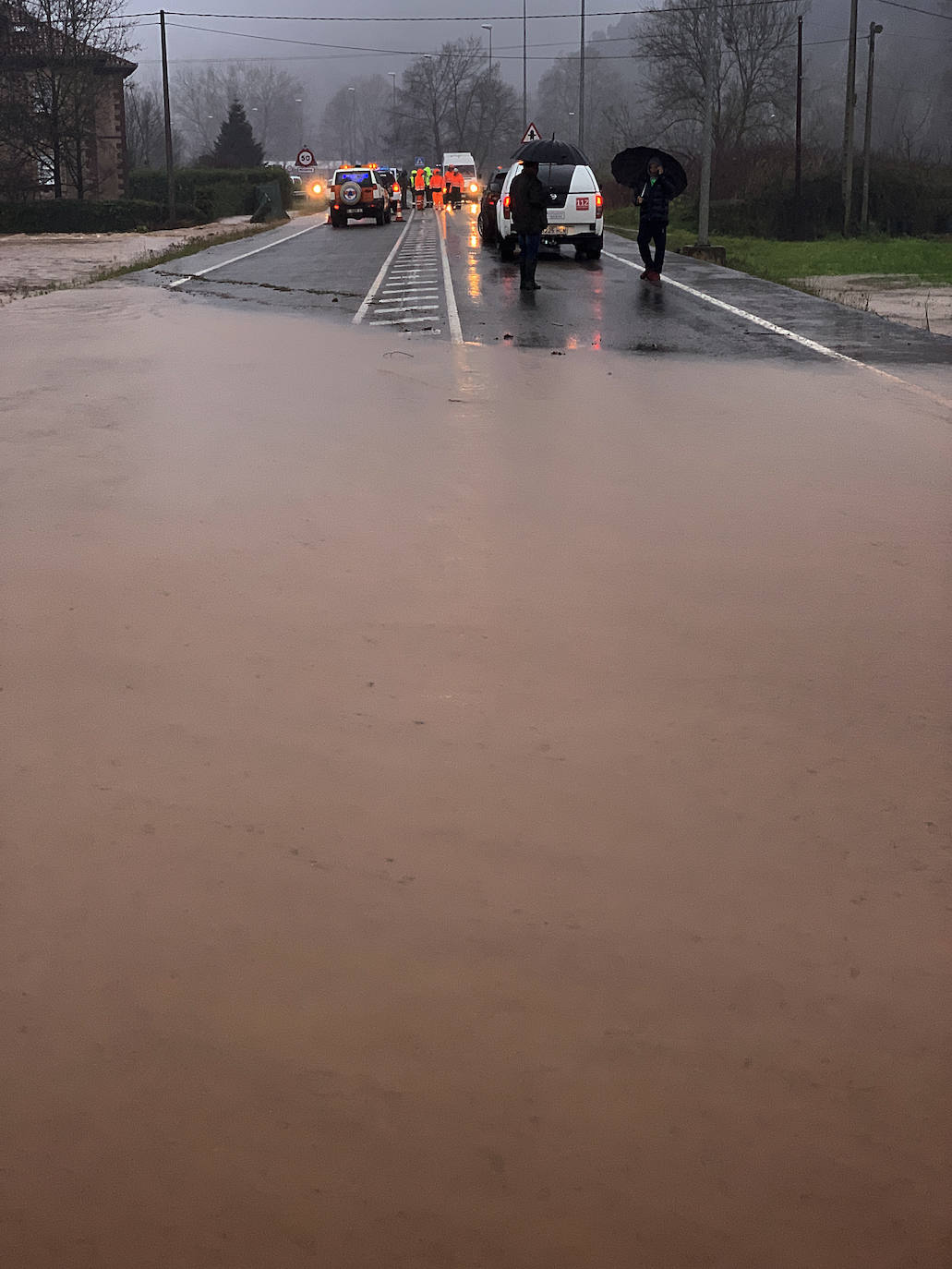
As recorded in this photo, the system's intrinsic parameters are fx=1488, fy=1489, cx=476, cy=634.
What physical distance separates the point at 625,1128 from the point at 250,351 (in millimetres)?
12867

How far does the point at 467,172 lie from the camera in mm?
80938

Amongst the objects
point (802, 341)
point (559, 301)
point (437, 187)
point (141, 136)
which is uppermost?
point (141, 136)

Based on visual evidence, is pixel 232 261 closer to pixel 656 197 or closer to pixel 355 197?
pixel 656 197

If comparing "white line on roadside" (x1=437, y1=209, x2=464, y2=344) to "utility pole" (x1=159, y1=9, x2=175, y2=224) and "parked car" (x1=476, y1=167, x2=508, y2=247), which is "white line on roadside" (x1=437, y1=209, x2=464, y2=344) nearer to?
"parked car" (x1=476, y1=167, x2=508, y2=247)

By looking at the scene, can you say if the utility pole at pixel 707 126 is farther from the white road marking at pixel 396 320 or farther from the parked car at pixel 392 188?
the parked car at pixel 392 188

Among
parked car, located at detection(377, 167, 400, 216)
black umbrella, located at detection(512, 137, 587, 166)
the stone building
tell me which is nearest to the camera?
black umbrella, located at detection(512, 137, 587, 166)

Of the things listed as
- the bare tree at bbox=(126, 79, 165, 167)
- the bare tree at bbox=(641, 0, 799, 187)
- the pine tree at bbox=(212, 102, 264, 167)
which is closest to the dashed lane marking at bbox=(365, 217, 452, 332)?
the bare tree at bbox=(641, 0, 799, 187)

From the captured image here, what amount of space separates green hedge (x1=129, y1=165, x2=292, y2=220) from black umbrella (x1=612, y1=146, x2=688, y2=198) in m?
42.2

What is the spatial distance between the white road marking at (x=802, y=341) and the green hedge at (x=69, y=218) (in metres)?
34.0

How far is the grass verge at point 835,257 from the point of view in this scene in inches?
1075

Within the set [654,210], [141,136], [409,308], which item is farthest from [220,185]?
[409,308]

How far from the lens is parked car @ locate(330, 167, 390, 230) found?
150 feet

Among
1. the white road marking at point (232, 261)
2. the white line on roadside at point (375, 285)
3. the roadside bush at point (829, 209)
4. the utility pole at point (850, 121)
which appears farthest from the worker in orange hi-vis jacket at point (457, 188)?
the white line on roadside at point (375, 285)

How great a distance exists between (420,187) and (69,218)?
2592cm
